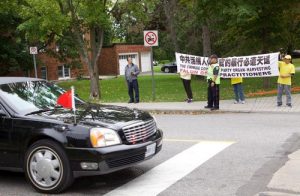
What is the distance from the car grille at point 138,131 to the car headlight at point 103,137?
183 mm

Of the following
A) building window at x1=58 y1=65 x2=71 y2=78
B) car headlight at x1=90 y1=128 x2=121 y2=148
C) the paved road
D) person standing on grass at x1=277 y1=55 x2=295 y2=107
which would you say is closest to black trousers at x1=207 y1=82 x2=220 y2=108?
person standing on grass at x1=277 y1=55 x2=295 y2=107

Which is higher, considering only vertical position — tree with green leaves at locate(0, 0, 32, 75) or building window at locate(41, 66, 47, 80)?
tree with green leaves at locate(0, 0, 32, 75)

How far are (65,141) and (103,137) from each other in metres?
0.49

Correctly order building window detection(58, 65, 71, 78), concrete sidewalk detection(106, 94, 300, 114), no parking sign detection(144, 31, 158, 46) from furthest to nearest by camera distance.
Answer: building window detection(58, 65, 71, 78) → no parking sign detection(144, 31, 158, 46) → concrete sidewalk detection(106, 94, 300, 114)

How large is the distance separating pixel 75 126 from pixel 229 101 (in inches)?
461

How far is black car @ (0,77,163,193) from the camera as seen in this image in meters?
6.17

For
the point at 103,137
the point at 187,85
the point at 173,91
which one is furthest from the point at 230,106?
the point at 103,137

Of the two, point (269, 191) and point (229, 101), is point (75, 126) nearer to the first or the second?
point (269, 191)

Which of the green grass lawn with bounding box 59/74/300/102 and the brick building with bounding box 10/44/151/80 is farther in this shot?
the brick building with bounding box 10/44/151/80

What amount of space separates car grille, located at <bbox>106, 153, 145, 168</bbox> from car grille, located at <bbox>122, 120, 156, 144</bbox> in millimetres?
212

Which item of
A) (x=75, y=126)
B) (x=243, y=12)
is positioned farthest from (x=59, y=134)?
(x=243, y=12)

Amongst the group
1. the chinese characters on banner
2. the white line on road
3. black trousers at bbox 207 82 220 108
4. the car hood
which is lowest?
the white line on road

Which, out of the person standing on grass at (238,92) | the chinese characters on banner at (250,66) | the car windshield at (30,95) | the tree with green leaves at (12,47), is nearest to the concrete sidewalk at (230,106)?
the person standing on grass at (238,92)

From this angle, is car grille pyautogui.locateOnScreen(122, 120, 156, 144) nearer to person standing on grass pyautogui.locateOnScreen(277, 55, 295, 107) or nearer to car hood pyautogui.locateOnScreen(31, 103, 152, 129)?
car hood pyautogui.locateOnScreen(31, 103, 152, 129)
